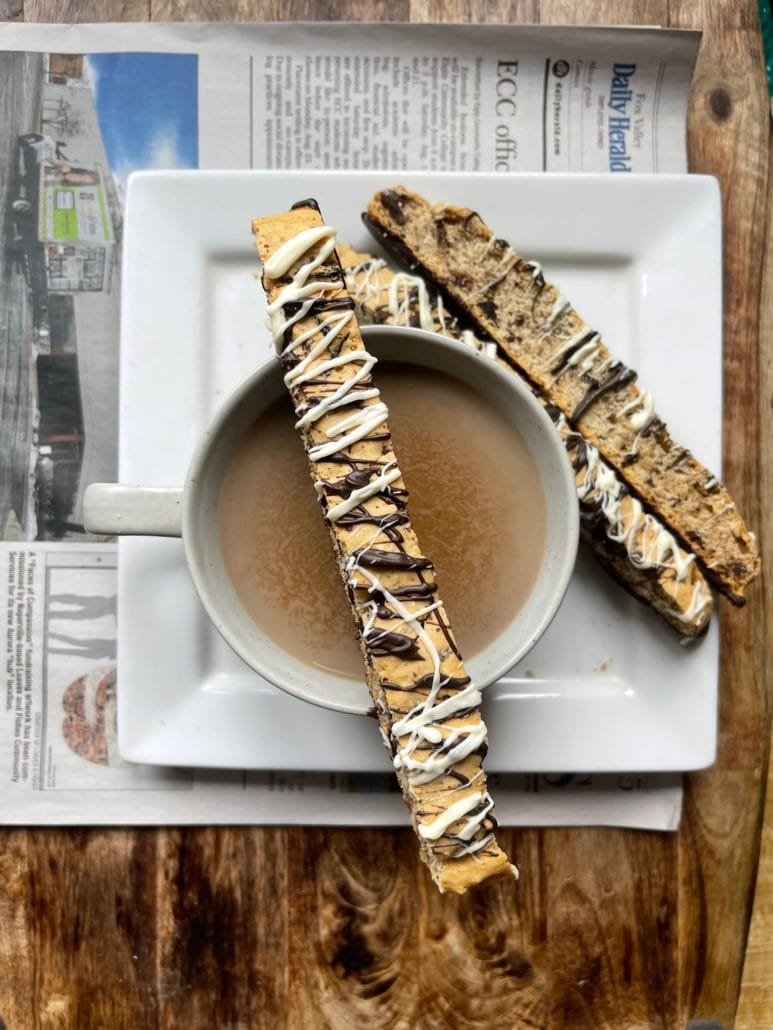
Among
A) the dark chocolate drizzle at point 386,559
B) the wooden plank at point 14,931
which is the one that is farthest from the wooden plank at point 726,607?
the wooden plank at point 14,931

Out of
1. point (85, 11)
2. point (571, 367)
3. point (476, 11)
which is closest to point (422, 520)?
point (571, 367)

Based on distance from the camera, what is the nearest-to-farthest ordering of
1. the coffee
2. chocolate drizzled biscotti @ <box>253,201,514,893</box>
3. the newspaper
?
chocolate drizzled biscotti @ <box>253,201,514,893</box> → the coffee → the newspaper

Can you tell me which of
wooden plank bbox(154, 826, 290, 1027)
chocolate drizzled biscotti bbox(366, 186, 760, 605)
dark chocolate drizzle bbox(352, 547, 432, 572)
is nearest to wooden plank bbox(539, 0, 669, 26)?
chocolate drizzled biscotti bbox(366, 186, 760, 605)

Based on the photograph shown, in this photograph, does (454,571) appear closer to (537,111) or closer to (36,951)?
(537,111)

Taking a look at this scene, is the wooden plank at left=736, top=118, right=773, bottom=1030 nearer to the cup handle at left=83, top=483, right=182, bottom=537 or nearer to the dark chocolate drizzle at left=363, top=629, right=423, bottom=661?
the dark chocolate drizzle at left=363, top=629, right=423, bottom=661

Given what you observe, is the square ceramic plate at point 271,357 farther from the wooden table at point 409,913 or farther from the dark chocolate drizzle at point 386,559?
the dark chocolate drizzle at point 386,559

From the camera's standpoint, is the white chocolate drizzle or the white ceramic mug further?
the white chocolate drizzle
